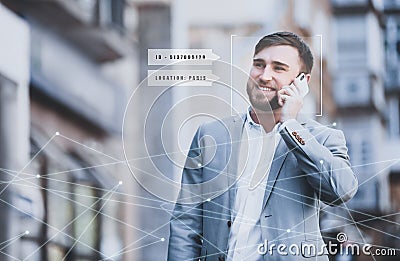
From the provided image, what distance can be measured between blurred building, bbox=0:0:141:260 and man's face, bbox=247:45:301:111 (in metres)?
0.46

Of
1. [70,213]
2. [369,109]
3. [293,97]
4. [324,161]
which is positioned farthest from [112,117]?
[369,109]

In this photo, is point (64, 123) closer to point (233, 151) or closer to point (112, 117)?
point (112, 117)

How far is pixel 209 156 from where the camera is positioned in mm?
2805

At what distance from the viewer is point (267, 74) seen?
9.18 ft

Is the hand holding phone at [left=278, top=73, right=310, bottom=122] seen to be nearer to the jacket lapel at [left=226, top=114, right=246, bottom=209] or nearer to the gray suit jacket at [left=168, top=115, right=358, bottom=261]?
the gray suit jacket at [left=168, top=115, right=358, bottom=261]

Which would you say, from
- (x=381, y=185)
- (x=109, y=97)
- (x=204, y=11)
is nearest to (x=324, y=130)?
(x=381, y=185)

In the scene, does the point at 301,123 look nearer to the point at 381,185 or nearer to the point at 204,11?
the point at 381,185

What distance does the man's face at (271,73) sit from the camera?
2.79 metres

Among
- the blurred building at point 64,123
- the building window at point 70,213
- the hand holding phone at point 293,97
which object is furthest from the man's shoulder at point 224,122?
the building window at point 70,213

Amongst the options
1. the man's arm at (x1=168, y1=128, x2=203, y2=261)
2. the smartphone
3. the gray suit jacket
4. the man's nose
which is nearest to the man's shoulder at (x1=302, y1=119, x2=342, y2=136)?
the gray suit jacket

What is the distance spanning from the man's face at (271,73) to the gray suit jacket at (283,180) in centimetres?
11

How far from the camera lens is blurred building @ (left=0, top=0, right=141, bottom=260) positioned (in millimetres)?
2770

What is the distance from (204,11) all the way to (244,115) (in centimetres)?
43

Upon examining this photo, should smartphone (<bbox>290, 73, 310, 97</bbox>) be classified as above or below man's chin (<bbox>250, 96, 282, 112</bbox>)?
above
